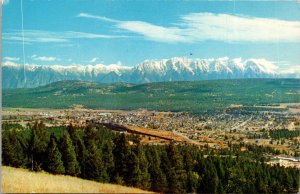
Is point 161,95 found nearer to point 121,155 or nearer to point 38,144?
point 121,155

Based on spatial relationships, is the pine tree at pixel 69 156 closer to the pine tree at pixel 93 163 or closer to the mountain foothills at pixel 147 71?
the pine tree at pixel 93 163

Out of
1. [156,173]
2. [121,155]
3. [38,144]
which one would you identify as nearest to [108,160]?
[121,155]

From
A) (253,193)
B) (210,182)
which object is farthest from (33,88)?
(253,193)

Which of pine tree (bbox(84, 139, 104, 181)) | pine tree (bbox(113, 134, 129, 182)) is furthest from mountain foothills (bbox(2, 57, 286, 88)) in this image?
pine tree (bbox(84, 139, 104, 181))

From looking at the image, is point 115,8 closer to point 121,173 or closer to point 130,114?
point 130,114

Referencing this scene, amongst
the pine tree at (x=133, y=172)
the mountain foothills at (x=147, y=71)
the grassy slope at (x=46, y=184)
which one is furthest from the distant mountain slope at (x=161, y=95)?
the grassy slope at (x=46, y=184)

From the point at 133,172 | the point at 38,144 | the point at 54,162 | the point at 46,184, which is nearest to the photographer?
the point at 46,184

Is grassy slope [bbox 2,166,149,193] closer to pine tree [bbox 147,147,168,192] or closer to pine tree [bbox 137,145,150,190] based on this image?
pine tree [bbox 137,145,150,190]

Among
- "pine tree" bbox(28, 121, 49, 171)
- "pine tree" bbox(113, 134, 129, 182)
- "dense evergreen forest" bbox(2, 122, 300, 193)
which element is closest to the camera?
"dense evergreen forest" bbox(2, 122, 300, 193)
